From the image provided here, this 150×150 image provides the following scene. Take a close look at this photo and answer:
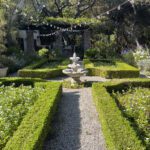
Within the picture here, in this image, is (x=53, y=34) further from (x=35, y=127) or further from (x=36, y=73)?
(x=35, y=127)

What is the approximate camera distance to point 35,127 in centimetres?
696

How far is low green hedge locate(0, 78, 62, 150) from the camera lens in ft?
19.9

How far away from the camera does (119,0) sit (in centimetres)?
2833

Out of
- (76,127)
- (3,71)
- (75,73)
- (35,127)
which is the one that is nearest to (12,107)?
(76,127)

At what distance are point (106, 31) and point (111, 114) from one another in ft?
66.6

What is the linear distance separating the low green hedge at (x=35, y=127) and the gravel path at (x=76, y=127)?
1.05 feet

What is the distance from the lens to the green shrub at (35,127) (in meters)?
6.05

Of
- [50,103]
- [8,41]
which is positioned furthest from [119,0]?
[50,103]

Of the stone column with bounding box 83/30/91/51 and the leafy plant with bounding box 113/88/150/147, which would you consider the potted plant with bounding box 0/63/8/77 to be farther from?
the stone column with bounding box 83/30/91/51

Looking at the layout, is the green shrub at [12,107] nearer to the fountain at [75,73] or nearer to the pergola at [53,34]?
the fountain at [75,73]

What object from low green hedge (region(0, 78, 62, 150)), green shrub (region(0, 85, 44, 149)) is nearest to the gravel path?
low green hedge (region(0, 78, 62, 150))

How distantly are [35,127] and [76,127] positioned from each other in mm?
1515

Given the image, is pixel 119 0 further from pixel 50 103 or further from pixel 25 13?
pixel 50 103

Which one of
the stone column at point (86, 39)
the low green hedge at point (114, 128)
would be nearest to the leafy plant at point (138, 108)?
the low green hedge at point (114, 128)
